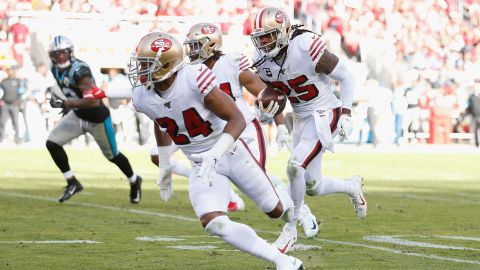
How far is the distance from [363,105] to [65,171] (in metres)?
12.7

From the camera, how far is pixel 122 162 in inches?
379

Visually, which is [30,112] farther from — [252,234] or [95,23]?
[252,234]

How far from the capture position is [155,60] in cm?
499

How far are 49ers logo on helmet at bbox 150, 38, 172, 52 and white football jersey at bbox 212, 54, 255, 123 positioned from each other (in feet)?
6.38

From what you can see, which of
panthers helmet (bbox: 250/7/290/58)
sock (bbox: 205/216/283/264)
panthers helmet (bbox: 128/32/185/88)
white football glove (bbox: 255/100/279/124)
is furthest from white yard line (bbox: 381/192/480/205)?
panthers helmet (bbox: 128/32/185/88)

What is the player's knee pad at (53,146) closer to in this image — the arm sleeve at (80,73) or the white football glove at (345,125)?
the arm sleeve at (80,73)

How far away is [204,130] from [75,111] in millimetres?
4476

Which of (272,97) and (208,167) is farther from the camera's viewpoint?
(272,97)

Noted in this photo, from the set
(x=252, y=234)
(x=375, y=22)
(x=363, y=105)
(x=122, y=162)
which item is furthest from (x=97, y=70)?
(x=252, y=234)

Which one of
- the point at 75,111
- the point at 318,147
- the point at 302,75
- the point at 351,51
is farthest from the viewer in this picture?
the point at 351,51

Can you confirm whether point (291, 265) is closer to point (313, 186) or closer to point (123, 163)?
point (313, 186)

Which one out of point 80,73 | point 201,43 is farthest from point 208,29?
point 80,73

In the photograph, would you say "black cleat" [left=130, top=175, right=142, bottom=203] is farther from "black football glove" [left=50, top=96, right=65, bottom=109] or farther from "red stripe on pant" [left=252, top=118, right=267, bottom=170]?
"red stripe on pant" [left=252, top=118, right=267, bottom=170]

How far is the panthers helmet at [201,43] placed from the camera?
23.7ft
